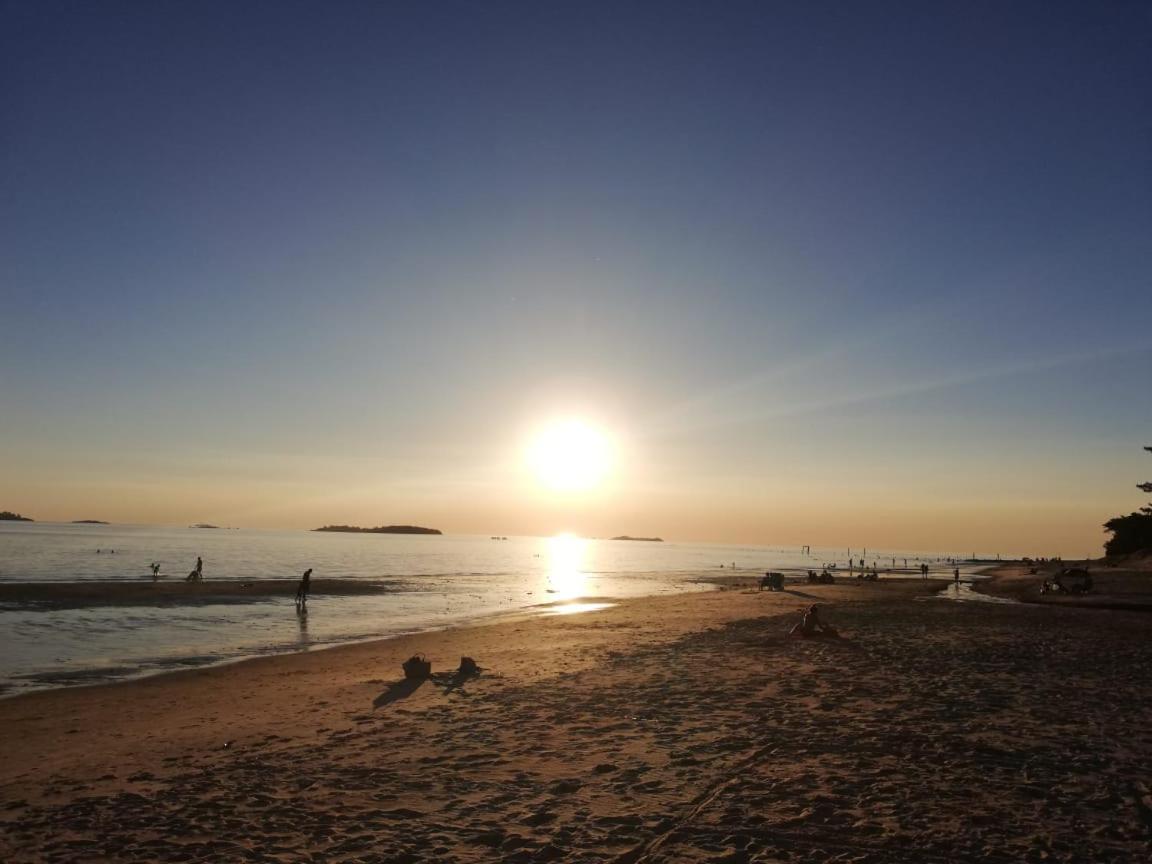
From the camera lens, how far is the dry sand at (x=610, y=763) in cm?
682

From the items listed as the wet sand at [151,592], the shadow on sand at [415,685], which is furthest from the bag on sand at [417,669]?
the wet sand at [151,592]

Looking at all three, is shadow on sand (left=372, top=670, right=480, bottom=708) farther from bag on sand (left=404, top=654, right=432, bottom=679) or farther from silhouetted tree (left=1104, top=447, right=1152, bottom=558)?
silhouetted tree (left=1104, top=447, right=1152, bottom=558)

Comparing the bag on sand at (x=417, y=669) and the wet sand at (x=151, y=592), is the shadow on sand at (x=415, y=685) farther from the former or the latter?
the wet sand at (x=151, y=592)

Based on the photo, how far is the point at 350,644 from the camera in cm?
2528

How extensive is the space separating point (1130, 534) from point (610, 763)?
4136 inches

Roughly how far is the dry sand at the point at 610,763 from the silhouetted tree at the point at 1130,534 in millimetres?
82699

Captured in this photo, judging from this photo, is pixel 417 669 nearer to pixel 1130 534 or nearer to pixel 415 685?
pixel 415 685

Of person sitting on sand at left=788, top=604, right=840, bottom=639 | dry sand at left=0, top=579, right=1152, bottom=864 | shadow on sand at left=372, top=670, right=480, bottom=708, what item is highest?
person sitting on sand at left=788, top=604, right=840, bottom=639

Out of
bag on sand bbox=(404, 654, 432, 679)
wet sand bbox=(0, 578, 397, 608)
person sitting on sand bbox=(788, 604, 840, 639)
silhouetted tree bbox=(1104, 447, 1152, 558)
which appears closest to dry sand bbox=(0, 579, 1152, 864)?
bag on sand bbox=(404, 654, 432, 679)

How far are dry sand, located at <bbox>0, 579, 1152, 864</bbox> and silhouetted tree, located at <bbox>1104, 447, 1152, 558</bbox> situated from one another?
82699 mm

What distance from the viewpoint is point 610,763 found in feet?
30.9

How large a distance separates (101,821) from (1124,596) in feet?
163

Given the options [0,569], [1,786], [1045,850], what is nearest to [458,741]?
[1,786]

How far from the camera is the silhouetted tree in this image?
268 ft
